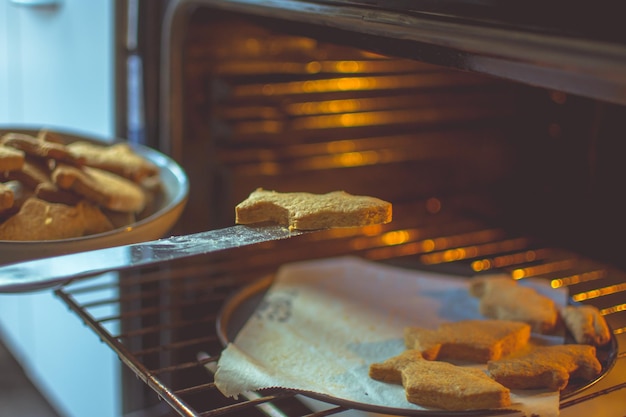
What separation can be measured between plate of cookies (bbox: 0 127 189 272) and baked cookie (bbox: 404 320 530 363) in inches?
12.7

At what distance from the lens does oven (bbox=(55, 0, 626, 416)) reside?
3.82 feet

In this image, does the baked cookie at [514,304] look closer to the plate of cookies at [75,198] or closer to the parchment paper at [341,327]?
the parchment paper at [341,327]

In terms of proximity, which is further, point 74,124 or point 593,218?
point 74,124

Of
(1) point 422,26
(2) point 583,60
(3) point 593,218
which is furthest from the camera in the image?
(3) point 593,218

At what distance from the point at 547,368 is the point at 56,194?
1.83 ft

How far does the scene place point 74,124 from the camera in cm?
148

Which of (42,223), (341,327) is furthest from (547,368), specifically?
(42,223)

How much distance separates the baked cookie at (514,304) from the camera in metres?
0.93

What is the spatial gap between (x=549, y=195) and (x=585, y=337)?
59 centimetres

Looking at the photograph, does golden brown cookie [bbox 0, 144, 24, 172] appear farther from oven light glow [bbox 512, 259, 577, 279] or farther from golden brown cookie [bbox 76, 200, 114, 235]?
oven light glow [bbox 512, 259, 577, 279]

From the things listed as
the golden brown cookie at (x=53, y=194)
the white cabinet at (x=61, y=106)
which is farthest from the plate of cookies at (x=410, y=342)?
the white cabinet at (x=61, y=106)

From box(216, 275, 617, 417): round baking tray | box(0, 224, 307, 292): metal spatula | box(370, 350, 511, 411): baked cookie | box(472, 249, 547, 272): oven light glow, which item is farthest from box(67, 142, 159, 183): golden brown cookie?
box(472, 249, 547, 272): oven light glow

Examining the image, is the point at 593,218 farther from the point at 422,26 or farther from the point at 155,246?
the point at 155,246

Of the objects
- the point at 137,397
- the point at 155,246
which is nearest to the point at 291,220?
the point at 155,246
